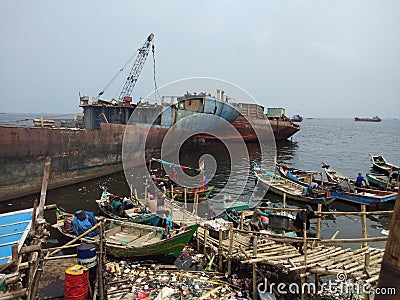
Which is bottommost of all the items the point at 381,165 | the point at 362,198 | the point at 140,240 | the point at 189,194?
the point at 140,240

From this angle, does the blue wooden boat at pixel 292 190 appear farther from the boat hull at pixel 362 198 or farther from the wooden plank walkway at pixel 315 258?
the wooden plank walkway at pixel 315 258

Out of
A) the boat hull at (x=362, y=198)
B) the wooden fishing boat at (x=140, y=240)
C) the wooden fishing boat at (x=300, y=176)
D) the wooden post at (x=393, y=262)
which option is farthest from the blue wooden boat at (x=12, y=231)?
the wooden fishing boat at (x=300, y=176)

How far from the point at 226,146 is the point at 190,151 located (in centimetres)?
725

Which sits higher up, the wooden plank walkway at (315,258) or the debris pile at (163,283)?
the wooden plank walkway at (315,258)

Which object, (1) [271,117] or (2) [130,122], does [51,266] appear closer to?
(2) [130,122]

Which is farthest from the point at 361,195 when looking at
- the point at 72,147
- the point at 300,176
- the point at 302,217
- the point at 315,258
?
the point at 72,147

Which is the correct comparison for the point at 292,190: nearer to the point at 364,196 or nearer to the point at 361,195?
the point at 361,195

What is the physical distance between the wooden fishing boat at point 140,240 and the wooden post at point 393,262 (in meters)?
7.85

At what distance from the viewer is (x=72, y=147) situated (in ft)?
69.3

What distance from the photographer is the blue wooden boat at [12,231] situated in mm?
4696

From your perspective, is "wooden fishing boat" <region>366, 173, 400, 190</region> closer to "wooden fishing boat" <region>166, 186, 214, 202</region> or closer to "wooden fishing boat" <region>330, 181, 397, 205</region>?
"wooden fishing boat" <region>330, 181, 397, 205</region>

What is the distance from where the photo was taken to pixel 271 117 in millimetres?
53594

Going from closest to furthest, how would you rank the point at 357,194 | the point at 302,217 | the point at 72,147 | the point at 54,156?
the point at 302,217 < the point at 357,194 < the point at 54,156 < the point at 72,147

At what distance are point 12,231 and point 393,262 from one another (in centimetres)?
620
